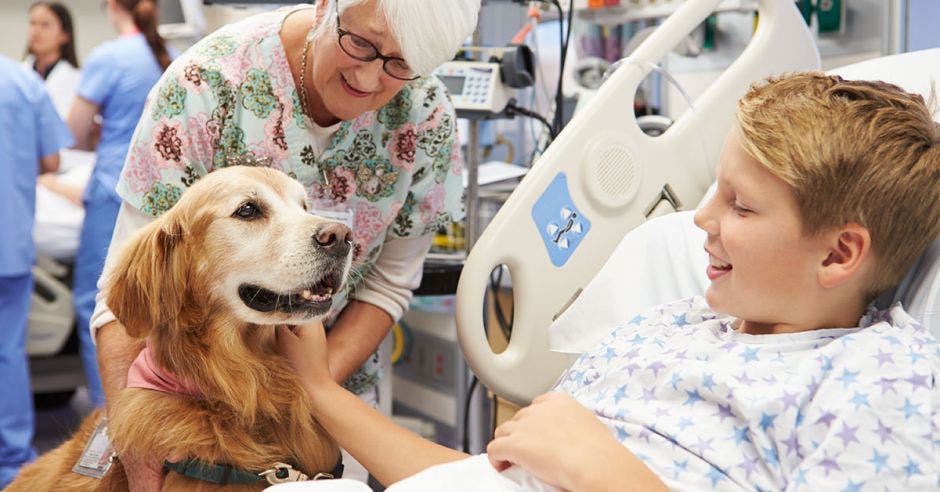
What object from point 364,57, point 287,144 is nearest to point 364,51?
point 364,57

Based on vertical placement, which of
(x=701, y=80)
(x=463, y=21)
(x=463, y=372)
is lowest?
(x=463, y=372)

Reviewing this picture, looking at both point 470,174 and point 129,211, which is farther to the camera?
point 470,174

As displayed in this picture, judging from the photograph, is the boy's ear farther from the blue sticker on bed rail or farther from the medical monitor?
the medical monitor

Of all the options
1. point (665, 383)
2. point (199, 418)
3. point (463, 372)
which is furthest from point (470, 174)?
point (665, 383)

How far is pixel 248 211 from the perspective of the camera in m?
1.58

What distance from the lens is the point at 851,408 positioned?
105cm

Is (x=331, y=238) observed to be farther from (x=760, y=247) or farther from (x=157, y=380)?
(x=760, y=247)

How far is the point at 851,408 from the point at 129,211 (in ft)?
3.91

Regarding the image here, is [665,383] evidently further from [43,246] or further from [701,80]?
[43,246]

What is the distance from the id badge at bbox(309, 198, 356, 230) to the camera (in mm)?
1749

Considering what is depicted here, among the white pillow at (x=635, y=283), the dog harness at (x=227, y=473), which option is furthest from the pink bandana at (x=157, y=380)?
the white pillow at (x=635, y=283)

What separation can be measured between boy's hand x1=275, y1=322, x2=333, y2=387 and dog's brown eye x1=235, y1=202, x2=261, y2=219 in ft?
0.63

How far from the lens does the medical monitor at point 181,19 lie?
4.45m

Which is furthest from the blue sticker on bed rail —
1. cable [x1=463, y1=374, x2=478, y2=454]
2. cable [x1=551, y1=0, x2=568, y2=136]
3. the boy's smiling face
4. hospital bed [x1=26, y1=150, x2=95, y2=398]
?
hospital bed [x1=26, y1=150, x2=95, y2=398]
